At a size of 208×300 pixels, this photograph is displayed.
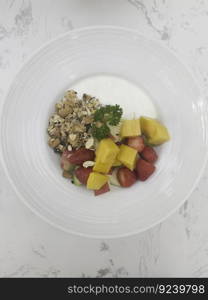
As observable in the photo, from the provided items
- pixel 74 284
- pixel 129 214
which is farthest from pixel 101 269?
pixel 129 214

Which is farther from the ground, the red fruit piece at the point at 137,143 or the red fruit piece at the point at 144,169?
the red fruit piece at the point at 137,143

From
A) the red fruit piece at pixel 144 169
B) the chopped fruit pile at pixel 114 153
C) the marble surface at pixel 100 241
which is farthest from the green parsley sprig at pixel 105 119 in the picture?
the marble surface at pixel 100 241

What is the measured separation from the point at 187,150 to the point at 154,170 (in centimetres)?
9

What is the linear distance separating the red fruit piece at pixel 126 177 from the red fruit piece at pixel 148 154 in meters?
0.05

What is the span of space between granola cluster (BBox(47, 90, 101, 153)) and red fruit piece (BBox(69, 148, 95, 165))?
0.01m

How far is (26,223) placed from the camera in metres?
0.92

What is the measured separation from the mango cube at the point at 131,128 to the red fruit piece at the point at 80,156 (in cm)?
9

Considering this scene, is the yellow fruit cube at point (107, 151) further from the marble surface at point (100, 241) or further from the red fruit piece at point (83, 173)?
the marble surface at point (100, 241)

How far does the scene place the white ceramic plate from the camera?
0.86 metres

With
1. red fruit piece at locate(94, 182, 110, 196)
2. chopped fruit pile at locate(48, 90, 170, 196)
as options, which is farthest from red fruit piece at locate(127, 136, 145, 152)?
red fruit piece at locate(94, 182, 110, 196)

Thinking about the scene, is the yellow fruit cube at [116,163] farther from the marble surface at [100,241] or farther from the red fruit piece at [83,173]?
the marble surface at [100,241]

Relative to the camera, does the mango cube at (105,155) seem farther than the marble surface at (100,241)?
No

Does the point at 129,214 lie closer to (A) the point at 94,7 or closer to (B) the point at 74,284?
(B) the point at 74,284

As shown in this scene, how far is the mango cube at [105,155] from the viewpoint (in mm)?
817
